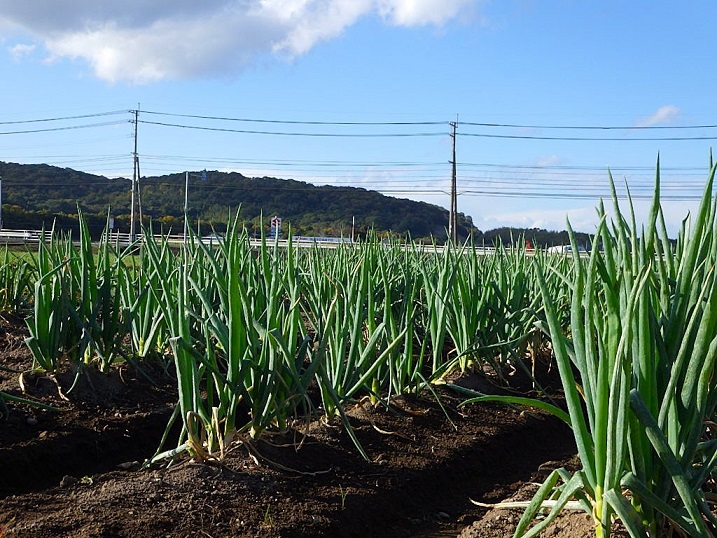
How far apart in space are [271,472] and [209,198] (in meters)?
47.9

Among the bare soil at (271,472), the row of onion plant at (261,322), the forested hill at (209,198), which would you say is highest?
the forested hill at (209,198)

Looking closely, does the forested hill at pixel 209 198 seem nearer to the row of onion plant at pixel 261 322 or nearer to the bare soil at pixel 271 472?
the row of onion plant at pixel 261 322

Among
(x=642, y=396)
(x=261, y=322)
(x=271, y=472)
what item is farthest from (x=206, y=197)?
(x=642, y=396)

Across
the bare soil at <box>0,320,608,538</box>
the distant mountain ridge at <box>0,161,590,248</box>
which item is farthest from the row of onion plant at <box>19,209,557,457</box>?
the distant mountain ridge at <box>0,161,590,248</box>

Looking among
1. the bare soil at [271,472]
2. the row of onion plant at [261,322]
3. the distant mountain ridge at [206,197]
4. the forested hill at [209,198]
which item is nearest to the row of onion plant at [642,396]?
the bare soil at [271,472]

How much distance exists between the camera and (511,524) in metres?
2.00

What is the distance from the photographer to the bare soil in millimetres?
2119

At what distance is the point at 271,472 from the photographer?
2463 millimetres

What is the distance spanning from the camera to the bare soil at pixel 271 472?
2119 mm

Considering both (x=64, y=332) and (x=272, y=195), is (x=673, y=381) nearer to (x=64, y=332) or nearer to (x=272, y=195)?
(x=64, y=332)

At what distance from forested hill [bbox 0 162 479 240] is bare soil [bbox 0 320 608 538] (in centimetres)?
2965

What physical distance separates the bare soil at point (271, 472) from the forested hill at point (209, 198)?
97.3 ft

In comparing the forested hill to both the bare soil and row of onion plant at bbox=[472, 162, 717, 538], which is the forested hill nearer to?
the bare soil

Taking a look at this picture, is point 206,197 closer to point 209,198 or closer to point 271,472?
point 209,198
